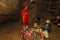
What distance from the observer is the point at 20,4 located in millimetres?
3547

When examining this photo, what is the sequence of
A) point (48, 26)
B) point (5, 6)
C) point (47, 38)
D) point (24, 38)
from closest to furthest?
1. point (24, 38)
2. point (47, 38)
3. point (48, 26)
4. point (5, 6)

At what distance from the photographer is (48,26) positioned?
297 cm

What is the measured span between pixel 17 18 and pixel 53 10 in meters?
0.84

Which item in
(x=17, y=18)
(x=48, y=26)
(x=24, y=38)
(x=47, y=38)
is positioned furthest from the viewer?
(x=17, y=18)

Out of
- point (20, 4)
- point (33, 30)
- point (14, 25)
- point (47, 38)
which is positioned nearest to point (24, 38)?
point (33, 30)

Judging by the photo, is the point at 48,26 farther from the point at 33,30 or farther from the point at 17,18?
the point at 17,18

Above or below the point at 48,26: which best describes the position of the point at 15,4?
above

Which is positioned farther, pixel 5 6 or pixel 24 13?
pixel 5 6

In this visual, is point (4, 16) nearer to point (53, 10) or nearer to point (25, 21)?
point (25, 21)

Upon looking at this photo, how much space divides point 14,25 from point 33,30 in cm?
62

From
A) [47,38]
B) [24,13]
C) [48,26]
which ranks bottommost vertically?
[47,38]

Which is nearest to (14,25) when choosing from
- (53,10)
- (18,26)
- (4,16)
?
(18,26)

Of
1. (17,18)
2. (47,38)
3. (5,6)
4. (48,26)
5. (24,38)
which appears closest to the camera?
(24,38)

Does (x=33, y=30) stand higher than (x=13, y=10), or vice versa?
(x=13, y=10)
